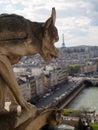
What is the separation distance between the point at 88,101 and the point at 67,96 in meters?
1.33

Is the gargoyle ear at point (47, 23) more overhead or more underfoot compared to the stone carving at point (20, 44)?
more overhead

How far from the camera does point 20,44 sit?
219cm

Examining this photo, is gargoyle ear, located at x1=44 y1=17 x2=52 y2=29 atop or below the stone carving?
atop

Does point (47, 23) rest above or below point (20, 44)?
above

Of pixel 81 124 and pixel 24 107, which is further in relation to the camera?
pixel 81 124

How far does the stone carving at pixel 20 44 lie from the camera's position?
2174mm

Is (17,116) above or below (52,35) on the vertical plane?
below

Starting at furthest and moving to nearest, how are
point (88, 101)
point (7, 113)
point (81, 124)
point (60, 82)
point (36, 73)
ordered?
point (60, 82) → point (36, 73) → point (88, 101) → point (81, 124) → point (7, 113)

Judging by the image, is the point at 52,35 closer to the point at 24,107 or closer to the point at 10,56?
the point at 10,56

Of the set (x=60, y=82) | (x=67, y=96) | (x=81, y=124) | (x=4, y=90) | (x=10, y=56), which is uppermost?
(x=10, y=56)

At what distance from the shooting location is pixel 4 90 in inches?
89.7

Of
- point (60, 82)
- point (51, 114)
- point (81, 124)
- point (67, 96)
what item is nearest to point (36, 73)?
point (67, 96)

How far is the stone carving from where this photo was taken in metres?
2.17

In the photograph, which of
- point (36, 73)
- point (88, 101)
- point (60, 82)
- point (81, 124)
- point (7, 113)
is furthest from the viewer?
point (60, 82)
